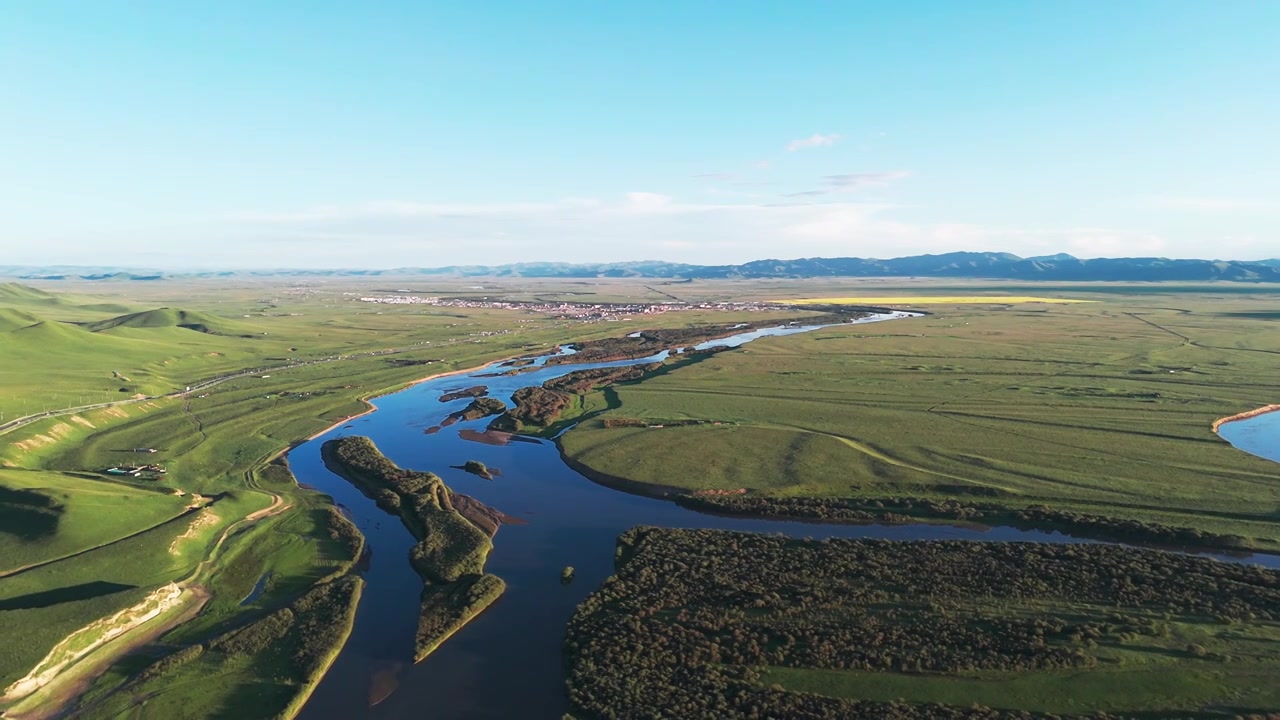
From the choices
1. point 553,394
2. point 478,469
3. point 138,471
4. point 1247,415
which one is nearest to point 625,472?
point 478,469

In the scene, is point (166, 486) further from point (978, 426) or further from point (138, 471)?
point (978, 426)

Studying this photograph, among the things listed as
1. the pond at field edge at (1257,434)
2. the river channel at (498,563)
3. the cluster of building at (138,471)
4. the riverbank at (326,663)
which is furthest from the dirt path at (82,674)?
the pond at field edge at (1257,434)

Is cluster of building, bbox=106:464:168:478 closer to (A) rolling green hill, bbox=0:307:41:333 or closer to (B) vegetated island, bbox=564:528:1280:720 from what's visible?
(B) vegetated island, bbox=564:528:1280:720

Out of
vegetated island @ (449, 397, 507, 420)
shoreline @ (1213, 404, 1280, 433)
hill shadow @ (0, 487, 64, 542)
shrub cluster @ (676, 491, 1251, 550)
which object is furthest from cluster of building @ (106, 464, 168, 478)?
shoreline @ (1213, 404, 1280, 433)

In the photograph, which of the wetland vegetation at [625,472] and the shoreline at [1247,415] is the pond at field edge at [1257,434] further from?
the wetland vegetation at [625,472]

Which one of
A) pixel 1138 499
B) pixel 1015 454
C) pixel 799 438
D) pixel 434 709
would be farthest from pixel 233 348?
pixel 1138 499
